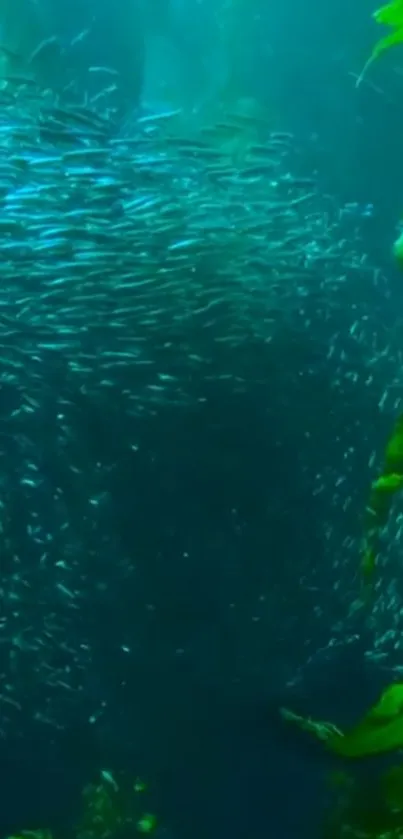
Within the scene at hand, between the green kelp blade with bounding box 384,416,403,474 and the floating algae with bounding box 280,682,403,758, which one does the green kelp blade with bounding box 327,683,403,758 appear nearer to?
the floating algae with bounding box 280,682,403,758

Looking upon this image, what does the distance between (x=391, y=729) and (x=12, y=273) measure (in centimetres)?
63

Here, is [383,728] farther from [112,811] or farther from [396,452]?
[112,811]

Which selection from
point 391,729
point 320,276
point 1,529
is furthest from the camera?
point 320,276

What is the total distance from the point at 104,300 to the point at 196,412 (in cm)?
17

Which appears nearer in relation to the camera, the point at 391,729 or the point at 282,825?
the point at 391,729

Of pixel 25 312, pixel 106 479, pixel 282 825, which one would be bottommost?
pixel 282 825

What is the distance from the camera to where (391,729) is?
0.50 meters

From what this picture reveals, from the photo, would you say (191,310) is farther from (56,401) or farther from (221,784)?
(221,784)

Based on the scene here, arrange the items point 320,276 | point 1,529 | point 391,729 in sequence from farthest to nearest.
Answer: point 320,276 → point 1,529 → point 391,729

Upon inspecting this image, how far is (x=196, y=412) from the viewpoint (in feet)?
3.07

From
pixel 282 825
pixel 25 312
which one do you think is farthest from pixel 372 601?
pixel 25 312

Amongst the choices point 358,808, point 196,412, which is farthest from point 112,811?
point 196,412

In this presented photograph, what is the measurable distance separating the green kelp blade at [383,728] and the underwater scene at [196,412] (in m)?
0.34

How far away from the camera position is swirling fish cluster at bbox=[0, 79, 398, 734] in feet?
2.90
